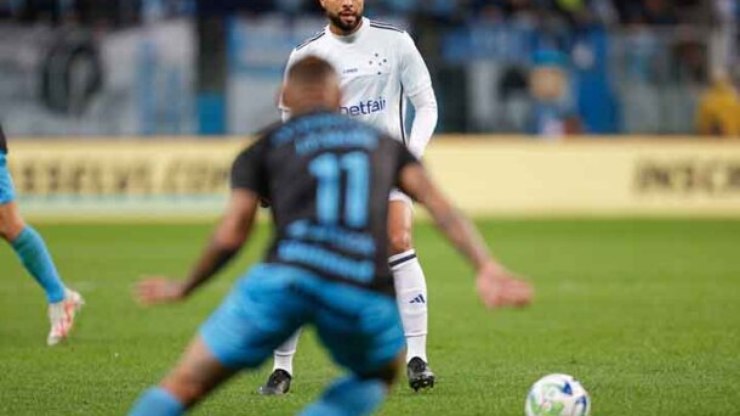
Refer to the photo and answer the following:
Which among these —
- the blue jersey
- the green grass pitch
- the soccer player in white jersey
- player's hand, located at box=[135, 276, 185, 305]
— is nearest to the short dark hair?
the blue jersey

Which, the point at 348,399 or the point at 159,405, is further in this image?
the point at 348,399

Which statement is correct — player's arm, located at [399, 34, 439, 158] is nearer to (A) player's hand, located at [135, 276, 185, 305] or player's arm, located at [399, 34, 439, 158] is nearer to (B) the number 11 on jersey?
(B) the number 11 on jersey

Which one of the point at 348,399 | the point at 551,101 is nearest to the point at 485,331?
the point at 348,399

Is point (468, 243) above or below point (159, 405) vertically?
above

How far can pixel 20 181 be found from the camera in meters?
23.7

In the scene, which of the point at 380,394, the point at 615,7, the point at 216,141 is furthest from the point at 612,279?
the point at 615,7

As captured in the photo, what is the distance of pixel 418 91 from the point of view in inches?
390

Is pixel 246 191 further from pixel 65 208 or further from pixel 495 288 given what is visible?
pixel 65 208

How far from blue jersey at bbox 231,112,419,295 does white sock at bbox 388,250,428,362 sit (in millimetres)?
3567

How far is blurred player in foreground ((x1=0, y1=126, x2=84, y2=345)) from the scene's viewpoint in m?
11.3

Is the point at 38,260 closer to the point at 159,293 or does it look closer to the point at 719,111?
the point at 159,293

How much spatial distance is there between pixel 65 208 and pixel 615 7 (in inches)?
422

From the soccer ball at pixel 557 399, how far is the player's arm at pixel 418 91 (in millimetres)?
2387

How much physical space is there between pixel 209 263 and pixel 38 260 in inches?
226
